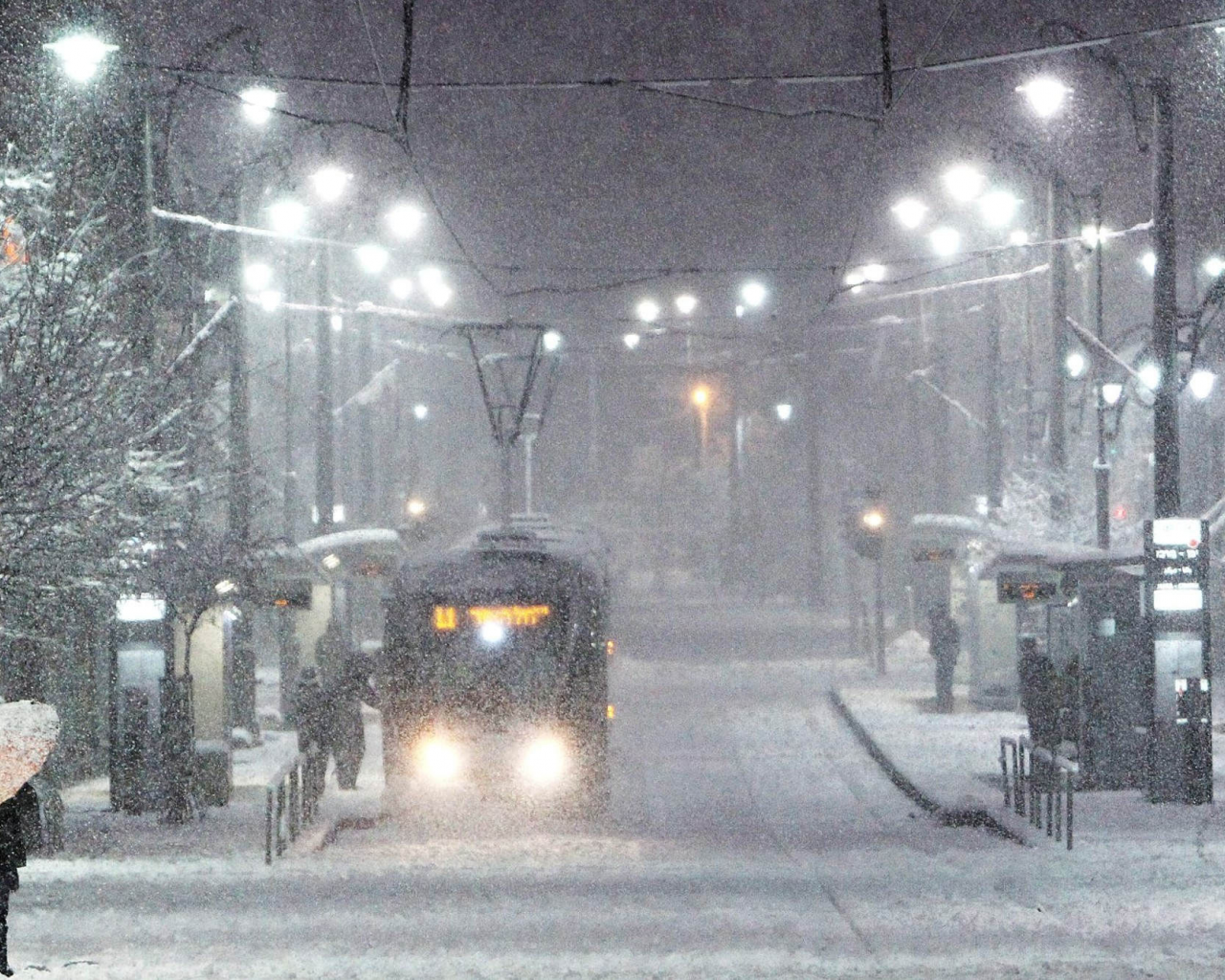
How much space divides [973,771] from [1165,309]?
6733mm

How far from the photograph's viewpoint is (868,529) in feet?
121

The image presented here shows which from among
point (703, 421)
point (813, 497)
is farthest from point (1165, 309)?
point (703, 421)

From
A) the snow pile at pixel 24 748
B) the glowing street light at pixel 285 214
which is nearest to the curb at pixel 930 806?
the snow pile at pixel 24 748

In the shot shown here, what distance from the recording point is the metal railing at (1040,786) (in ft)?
56.1

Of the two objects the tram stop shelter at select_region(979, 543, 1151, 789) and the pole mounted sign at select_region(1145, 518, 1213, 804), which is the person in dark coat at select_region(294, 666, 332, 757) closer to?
the tram stop shelter at select_region(979, 543, 1151, 789)

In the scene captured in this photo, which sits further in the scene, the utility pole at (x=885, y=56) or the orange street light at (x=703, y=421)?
the orange street light at (x=703, y=421)

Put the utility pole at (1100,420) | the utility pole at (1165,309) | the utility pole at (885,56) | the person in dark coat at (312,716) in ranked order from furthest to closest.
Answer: the utility pole at (1100,420) < the person in dark coat at (312,716) < the utility pole at (1165,309) < the utility pole at (885,56)

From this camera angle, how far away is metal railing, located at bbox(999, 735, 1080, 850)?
17.1 meters

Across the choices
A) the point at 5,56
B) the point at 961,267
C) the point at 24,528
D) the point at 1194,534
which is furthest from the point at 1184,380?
the point at 961,267

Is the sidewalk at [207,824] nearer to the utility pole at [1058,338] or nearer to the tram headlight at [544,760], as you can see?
the tram headlight at [544,760]

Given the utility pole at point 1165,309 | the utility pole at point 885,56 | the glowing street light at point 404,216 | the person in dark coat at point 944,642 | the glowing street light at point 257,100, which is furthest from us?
the glowing street light at point 404,216

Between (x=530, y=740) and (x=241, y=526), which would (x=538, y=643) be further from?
(x=241, y=526)

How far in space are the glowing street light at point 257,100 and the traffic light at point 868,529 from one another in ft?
52.6

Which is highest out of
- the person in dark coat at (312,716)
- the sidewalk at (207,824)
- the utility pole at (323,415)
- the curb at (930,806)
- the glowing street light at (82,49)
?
the glowing street light at (82,49)
